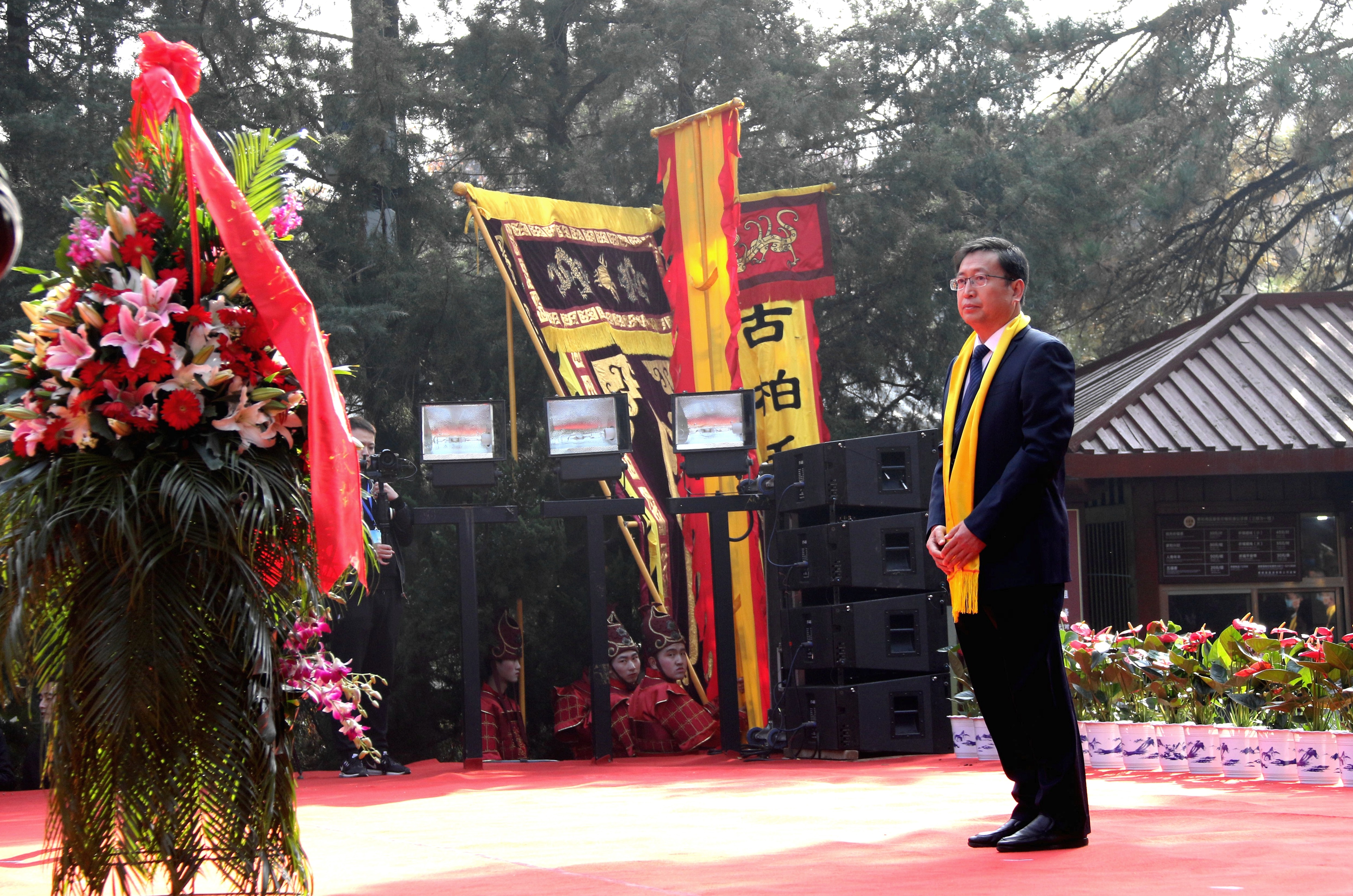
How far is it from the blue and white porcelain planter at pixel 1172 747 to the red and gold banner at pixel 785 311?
10.0 feet

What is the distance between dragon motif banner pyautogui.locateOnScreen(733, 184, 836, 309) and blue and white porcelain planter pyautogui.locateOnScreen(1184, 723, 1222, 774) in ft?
12.0

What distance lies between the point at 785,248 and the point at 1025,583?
5.23 meters

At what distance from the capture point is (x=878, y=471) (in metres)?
5.81

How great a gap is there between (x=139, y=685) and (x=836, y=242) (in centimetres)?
767

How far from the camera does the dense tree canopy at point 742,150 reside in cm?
840

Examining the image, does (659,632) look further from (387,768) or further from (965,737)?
(965,737)

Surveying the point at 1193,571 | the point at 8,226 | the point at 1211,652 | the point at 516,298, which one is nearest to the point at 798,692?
the point at 1211,652

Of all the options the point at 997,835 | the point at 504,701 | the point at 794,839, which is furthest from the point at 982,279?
the point at 504,701

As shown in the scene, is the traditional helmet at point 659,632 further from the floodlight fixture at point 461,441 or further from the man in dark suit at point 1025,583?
the man in dark suit at point 1025,583

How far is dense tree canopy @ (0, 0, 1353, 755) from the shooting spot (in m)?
8.40

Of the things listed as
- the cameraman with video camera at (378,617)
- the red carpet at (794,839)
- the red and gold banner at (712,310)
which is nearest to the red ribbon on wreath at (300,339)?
the red carpet at (794,839)

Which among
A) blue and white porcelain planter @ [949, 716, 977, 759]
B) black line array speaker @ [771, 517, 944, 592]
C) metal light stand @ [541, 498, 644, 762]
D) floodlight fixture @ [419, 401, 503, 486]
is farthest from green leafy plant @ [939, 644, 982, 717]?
floodlight fixture @ [419, 401, 503, 486]

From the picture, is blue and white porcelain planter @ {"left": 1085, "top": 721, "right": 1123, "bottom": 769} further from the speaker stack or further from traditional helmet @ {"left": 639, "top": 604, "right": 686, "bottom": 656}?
traditional helmet @ {"left": 639, "top": 604, "right": 686, "bottom": 656}

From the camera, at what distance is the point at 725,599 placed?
6027 mm
